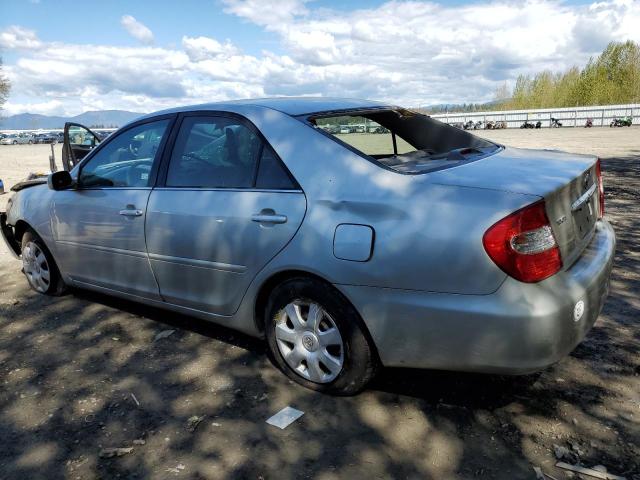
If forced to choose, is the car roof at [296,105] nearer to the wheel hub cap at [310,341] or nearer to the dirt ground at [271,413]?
the wheel hub cap at [310,341]

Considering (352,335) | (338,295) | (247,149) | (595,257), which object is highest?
(247,149)

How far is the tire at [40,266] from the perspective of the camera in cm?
472

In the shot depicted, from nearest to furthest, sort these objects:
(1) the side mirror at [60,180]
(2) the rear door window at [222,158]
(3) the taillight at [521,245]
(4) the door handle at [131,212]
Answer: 1. (3) the taillight at [521,245]
2. (2) the rear door window at [222,158]
3. (4) the door handle at [131,212]
4. (1) the side mirror at [60,180]

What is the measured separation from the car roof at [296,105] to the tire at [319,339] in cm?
108

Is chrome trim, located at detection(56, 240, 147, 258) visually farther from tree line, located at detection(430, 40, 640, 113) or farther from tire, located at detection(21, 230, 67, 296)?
tree line, located at detection(430, 40, 640, 113)

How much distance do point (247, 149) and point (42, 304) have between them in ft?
8.86

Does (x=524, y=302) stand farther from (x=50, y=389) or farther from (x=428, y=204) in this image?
(x=50, y=389)

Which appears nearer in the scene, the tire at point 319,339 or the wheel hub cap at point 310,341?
the tire at point 319,339

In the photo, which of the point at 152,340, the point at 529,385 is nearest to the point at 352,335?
the point at 529,385

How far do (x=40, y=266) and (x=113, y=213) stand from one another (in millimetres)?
1455

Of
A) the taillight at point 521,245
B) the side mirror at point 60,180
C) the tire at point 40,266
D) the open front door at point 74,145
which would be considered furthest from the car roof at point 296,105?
the open front door at point 74,145

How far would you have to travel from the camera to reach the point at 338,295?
2785 mm

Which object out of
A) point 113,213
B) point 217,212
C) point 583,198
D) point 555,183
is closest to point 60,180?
point 113,213

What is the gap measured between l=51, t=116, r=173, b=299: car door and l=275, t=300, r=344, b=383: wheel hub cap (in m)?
1.11
